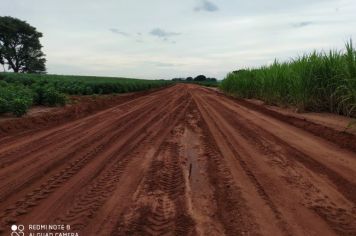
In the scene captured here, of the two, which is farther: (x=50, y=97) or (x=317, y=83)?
(x=50, y=97)

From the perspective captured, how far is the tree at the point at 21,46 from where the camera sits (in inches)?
2146

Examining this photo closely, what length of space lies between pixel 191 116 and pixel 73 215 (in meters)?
9.54

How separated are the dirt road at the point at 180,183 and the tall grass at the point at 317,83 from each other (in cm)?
242

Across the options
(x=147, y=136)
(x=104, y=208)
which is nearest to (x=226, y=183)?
(x=104, y=208)

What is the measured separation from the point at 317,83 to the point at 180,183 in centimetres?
957

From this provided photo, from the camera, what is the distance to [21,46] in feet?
185

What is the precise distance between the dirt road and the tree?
166 ft

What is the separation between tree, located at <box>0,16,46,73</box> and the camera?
54.5 m

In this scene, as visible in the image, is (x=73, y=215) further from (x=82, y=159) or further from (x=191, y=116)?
(x=191, y=116)

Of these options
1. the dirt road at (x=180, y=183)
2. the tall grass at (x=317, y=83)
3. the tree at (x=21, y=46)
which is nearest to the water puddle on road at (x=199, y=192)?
the dirt road at (x=180, y=183)

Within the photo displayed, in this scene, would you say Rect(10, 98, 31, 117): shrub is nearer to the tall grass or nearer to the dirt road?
the dirt road

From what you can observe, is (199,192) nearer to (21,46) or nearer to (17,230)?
(17,230)

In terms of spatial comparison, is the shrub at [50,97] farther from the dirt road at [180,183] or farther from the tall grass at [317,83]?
the tall grass at [317,83]

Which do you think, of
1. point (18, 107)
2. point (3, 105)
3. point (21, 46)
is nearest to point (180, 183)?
point (18, 107)
